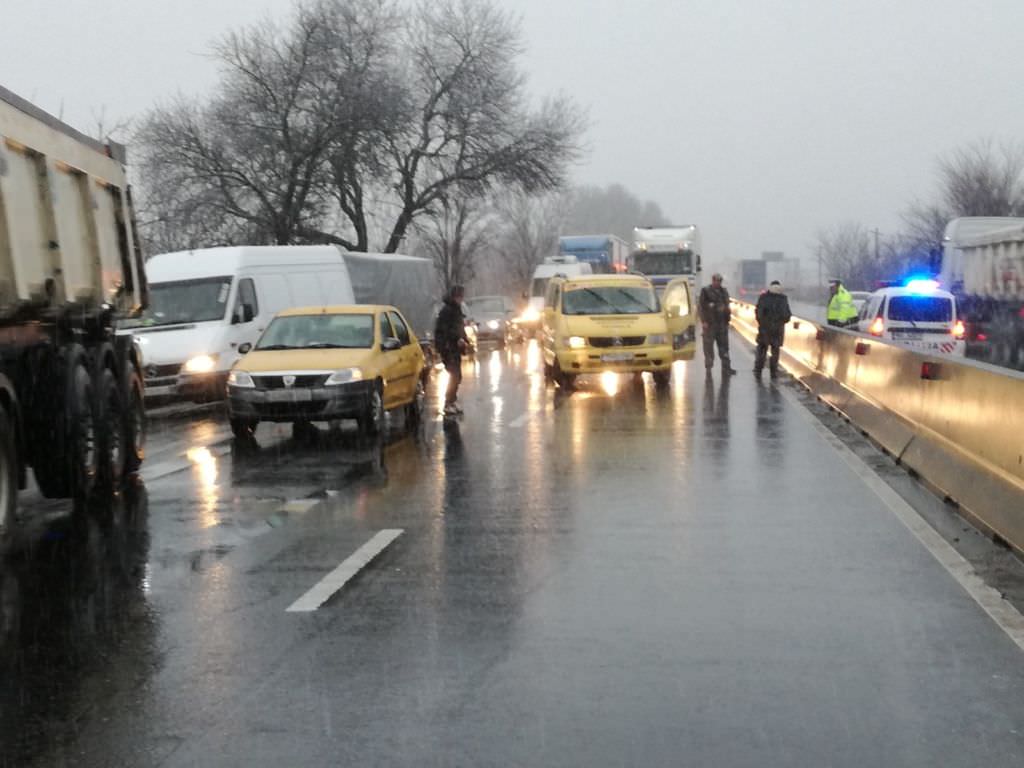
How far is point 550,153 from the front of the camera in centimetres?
5203

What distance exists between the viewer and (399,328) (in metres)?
17.6

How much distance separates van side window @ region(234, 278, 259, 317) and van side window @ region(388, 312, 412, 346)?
4.63 metres

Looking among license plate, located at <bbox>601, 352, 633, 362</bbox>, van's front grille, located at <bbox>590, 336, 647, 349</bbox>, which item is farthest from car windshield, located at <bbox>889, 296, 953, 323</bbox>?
license plate, located at <bbox>601, 352, 633, 362</bbox>

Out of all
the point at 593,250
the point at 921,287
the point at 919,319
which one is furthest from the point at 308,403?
the point at 593,250

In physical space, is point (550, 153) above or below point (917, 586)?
above

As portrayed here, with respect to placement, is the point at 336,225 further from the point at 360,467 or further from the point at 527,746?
the point at 527,746

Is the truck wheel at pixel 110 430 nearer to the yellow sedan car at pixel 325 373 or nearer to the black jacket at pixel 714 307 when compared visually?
the yellow sedan car at pixel 325 373

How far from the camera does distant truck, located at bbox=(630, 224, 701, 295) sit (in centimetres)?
5106

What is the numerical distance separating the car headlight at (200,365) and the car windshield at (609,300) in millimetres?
5864

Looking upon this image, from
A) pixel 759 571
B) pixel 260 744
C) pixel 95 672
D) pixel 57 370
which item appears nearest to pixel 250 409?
pixel 57 370

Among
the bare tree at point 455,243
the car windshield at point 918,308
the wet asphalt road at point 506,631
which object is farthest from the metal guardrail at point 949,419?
the bare tree at point 455,243

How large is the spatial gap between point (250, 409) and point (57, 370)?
180 inches

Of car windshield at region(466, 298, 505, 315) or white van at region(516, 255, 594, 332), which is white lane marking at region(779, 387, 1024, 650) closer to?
car windshield at region(466, 298, 505, 315)

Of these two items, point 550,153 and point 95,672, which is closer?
point 95,672
